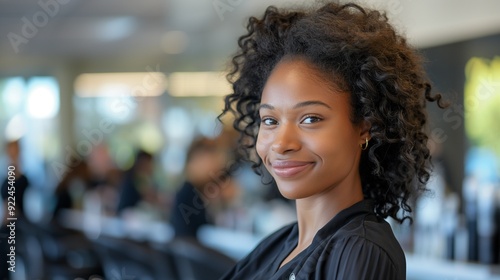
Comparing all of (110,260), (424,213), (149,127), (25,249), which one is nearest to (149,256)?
(110,260)

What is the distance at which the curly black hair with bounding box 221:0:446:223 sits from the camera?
1147 mm

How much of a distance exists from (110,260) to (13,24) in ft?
13.5

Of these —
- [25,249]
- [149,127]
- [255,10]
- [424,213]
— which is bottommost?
[25,249]

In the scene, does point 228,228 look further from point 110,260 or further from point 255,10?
point 255,10

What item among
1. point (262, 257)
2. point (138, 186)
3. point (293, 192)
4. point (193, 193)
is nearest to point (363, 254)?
point (293, 192)

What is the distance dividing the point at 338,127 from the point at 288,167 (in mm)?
92

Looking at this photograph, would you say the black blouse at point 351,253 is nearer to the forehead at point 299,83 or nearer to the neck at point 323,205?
the neck at point 323,205

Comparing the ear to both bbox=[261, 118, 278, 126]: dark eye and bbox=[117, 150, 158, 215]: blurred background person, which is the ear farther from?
bbox=[117, 150, 158, 215]: blurred background person

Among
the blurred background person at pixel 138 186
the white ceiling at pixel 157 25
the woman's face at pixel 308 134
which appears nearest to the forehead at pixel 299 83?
the woman's face at pixel 308 134

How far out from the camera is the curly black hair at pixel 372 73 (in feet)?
3.76

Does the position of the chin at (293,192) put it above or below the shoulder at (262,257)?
above

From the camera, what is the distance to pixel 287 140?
1.14 metres

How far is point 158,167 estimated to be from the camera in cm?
834

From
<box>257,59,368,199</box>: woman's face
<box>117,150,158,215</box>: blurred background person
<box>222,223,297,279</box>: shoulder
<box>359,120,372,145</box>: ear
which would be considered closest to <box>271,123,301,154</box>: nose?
<box>257,59,368,199</box>: woman's face
